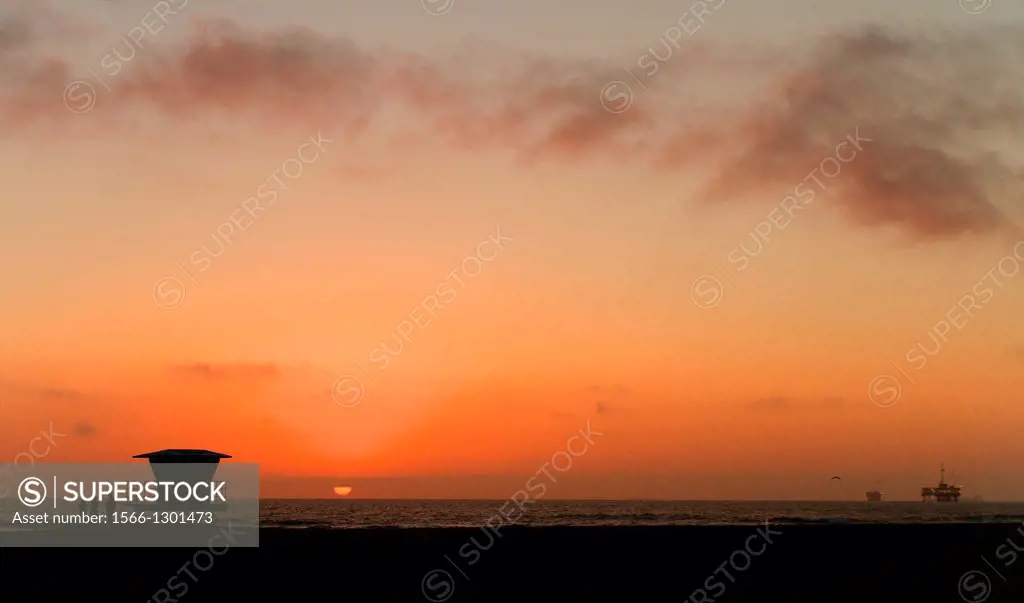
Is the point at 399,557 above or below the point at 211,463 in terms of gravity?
below

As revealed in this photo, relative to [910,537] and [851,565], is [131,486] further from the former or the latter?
[910,537]

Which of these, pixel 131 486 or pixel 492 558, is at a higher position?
pixel 131 486

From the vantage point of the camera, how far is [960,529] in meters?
51.6

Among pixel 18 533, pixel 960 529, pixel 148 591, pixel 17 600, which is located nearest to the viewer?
pixel 17 600

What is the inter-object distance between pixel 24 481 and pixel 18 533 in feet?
6.90

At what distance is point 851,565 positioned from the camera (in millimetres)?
30109

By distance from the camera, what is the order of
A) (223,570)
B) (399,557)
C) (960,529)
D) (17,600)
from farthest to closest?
(960,529) → (399,557) → (223,570) → (17,600)

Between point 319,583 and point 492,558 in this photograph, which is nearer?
point 319,583

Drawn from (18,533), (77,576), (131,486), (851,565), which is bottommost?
(851,565)

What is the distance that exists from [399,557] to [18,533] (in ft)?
57.6

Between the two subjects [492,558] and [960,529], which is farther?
[960,529]

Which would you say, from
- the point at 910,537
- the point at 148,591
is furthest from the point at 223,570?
the point at 910,537

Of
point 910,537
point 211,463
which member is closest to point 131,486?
point 211,463

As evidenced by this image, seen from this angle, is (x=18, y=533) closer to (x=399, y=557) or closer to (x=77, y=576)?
(x=77, y=576)
